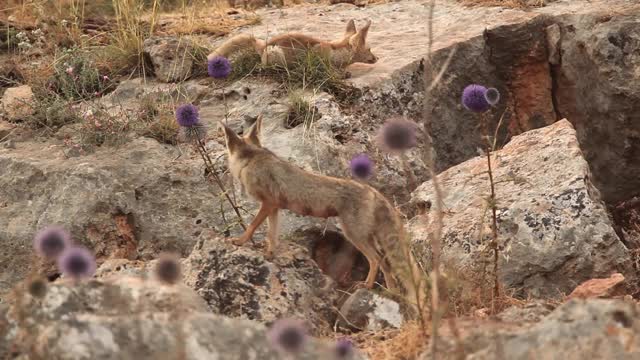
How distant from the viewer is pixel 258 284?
6.55m

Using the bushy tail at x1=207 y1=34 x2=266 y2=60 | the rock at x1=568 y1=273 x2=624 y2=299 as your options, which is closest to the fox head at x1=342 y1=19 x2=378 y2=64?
the bushy tail at x1=207 y1=34 x2=266 y2=60

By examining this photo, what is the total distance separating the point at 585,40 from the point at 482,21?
46.4 inches

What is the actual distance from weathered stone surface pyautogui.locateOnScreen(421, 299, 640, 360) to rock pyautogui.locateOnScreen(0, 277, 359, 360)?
794mm

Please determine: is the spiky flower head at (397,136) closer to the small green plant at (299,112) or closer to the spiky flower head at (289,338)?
the spiky flower head at (289,338)

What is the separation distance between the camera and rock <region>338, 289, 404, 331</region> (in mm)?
6551

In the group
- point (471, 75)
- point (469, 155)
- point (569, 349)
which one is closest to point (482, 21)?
point (471, 75)

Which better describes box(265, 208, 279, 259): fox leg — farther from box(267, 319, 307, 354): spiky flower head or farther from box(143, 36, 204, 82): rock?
box(143, 36, 204, 82): rock

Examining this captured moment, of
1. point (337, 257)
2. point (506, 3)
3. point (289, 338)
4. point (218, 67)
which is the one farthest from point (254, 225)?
point (506, 3)

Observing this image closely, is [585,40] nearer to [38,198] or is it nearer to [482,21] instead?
[482,21]

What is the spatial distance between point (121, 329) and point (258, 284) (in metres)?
2.19

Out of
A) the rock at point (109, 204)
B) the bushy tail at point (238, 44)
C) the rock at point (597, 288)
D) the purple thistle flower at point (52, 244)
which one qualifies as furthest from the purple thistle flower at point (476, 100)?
the bushy tail at point (238, 44)

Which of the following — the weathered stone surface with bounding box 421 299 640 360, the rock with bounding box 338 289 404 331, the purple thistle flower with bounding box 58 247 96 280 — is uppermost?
the purple thistle flower with bounding box 58 247 96 280

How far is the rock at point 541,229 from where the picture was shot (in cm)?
750

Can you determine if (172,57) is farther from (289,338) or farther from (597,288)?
(289,338)
